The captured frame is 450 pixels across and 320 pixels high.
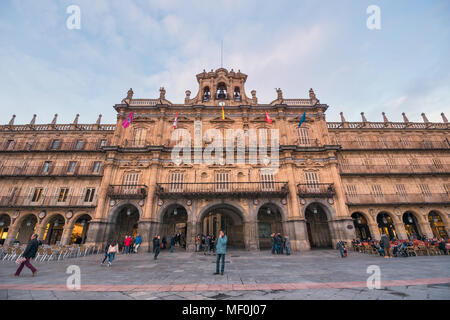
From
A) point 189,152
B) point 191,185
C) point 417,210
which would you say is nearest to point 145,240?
point 191,185

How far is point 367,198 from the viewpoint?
2134 centimetres

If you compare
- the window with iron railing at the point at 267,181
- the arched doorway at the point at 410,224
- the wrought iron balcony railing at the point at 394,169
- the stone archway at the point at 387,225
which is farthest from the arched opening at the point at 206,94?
the arched doorway at the point at 410,224

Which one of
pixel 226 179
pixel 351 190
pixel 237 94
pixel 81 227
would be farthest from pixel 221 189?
pixel 81 227

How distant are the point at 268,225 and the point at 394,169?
1699 centimetres

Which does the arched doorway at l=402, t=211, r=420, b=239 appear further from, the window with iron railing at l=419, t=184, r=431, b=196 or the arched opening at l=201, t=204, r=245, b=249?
the arched opening at l=201, t=204, r=245, b=249

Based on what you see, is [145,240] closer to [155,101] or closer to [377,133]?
[155,101]

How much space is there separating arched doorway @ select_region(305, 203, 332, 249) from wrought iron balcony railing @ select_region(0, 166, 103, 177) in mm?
25246

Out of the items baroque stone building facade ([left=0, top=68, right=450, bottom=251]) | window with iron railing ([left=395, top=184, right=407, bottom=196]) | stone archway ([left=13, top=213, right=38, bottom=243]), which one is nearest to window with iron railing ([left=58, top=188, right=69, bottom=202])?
baroque stone building facade ([left=0, top=68, right=450, bottom=251])

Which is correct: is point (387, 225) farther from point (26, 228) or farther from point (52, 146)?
point (52, 146)

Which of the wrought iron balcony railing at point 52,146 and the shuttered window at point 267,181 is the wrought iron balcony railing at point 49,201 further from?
the shuttered window at point 267,181

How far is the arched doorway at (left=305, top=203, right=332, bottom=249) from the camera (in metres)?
21.1

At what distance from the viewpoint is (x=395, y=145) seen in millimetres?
24406

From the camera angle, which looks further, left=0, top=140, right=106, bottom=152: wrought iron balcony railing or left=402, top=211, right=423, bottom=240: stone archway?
left=0, top=140, right=106, bottom=152: wrought iron balcony railing
